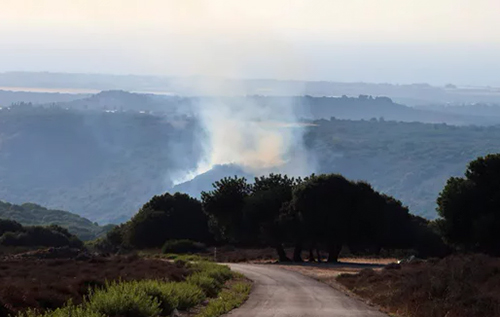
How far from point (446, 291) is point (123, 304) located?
1249 cm

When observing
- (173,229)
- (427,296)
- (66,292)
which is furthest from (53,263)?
(173,229)

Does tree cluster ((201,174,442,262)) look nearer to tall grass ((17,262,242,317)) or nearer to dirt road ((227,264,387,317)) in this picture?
dirt road ((227,264,387,317))

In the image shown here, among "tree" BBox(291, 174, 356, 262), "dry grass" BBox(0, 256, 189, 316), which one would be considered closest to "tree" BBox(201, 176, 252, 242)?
"tree" BBox(291, 174, 356, 262)

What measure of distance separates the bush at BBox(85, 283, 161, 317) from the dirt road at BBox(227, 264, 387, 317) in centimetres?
320

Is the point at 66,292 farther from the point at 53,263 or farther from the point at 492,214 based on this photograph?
the point at 492,214

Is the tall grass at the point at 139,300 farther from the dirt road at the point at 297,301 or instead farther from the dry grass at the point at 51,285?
the dirt road at the point at 297,301

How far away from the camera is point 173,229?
110812 mm

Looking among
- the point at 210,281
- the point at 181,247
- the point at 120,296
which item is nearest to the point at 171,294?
the point at 120,296

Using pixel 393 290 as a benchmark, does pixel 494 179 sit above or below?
above

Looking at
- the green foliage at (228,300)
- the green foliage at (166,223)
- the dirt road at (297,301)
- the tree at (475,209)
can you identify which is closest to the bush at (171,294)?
the green foliage at (228,300)

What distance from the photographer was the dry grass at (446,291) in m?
29.4

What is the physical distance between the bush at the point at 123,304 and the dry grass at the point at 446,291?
30.7ft

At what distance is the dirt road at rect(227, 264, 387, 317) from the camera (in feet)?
A: 101

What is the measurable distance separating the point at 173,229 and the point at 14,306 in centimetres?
8398
